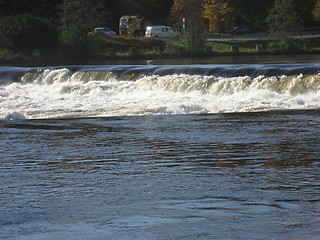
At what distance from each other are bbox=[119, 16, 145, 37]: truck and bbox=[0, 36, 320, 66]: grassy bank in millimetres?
9704

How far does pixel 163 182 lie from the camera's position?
1122 cm

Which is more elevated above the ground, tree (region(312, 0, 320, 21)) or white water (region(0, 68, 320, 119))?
tree (region(312, 0, 320, 21))

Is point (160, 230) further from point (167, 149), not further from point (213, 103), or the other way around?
point (213, 103)

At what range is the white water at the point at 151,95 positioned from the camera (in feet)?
79.8

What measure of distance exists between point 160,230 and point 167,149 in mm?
6350

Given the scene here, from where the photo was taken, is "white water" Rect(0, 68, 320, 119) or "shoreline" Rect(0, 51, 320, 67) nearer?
"white water" Rect(0, 68, 320, 119)

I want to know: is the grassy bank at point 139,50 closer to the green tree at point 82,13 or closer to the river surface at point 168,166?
the green tree at point 82,13

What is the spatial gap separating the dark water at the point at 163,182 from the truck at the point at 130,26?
6007 cm

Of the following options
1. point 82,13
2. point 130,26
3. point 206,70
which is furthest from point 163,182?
point 130,26

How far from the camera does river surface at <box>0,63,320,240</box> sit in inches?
343

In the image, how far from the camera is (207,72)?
3266 centimetres

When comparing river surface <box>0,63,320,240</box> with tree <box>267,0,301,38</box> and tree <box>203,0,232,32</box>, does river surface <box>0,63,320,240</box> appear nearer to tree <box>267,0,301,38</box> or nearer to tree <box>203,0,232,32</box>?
tree <box>267,0,301,38</box>

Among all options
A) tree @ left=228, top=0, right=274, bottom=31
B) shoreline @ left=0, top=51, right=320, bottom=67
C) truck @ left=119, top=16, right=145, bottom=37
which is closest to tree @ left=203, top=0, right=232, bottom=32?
tree @ left=228, top=0, right=274, bottom=31

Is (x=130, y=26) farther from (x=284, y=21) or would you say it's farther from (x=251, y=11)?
(x=284, y=21)
